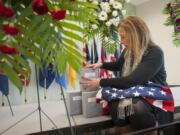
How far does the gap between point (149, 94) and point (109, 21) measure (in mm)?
761

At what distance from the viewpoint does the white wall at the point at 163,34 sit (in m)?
4.31

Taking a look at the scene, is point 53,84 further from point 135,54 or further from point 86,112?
point 135,54

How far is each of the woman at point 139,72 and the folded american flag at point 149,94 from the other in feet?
0.12

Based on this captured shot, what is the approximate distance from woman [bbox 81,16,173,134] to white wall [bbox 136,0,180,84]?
295 cm

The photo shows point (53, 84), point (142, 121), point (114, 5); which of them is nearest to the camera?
point (142, 121)

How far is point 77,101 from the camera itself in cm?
177

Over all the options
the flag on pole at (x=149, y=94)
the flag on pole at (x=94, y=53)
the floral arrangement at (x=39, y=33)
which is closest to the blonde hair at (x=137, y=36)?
the flag on pole at (x=149, y=94)

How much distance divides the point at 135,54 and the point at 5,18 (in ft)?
4.01

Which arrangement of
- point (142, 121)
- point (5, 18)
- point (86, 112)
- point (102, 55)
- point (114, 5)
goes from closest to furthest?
point (5, 18) → point (142, 121) → point (86, 112) → point (114, 5) → point (102, 55)

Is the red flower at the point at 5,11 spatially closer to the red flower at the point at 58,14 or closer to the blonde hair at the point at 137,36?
the red flower at the point at 58,14

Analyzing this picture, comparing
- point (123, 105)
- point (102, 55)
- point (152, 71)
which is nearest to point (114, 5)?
point (152, 71)

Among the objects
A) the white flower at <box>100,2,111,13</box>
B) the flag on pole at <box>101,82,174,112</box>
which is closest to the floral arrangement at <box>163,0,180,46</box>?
the white flower at <box>100,2,111,13</box>

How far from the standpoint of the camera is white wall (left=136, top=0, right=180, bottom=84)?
14.1 ft

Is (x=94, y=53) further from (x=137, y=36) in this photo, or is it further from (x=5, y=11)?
(x=5, y=11)
